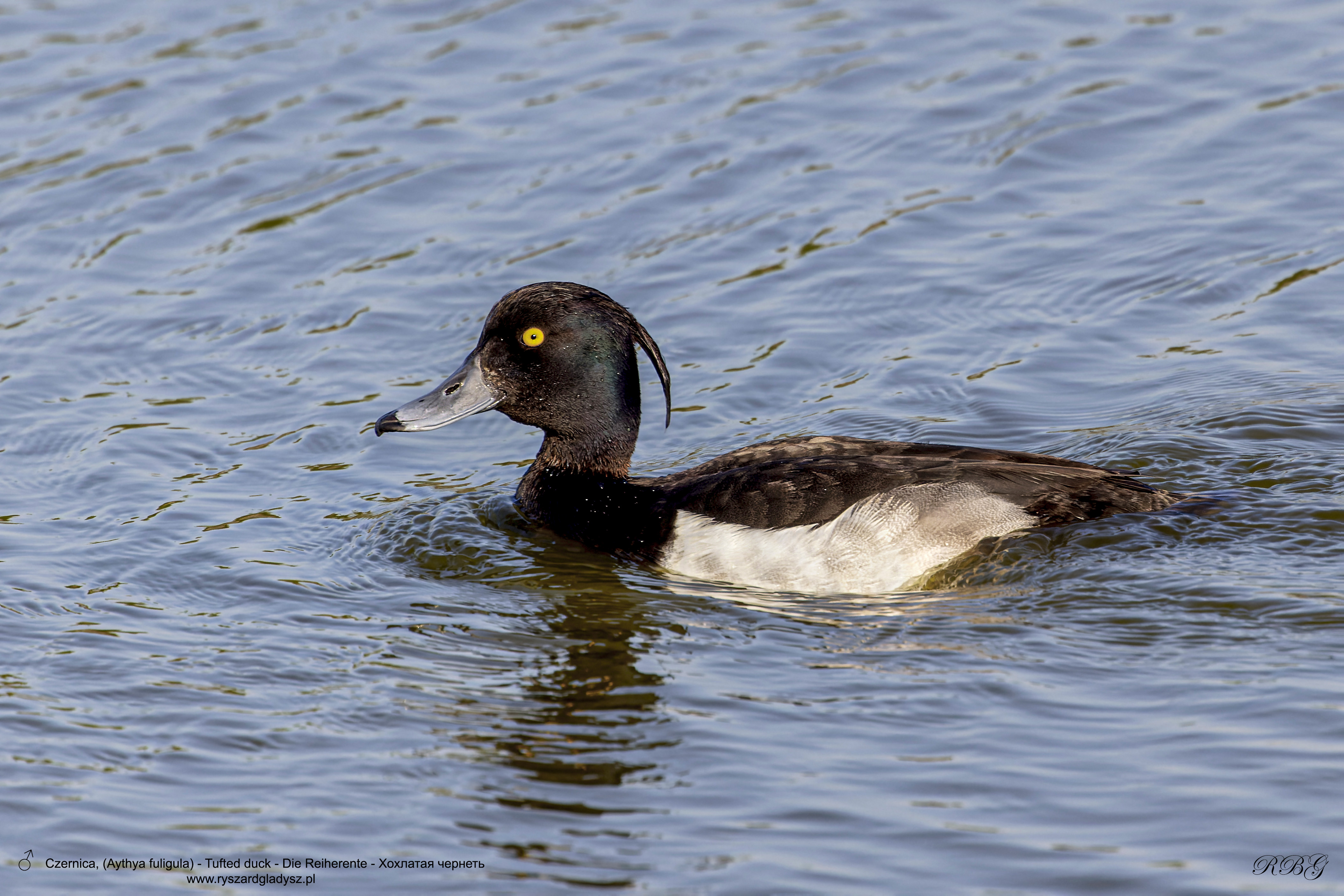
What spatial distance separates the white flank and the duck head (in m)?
0.95

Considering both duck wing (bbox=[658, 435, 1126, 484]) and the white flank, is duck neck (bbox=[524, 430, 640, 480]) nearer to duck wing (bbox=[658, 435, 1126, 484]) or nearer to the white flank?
duck wing (bbox=[658, 435, 1126, 484])

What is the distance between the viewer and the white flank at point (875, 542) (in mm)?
7020

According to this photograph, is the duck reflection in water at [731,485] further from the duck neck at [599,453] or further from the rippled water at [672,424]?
the rippled water at [672,424]

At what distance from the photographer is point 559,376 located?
7766mm

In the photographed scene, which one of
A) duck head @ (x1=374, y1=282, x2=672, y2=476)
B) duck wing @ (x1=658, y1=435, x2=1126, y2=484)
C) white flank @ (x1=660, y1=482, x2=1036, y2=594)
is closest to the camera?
white flank @ (x1=660, y1=482, x2=1036, y2=594)

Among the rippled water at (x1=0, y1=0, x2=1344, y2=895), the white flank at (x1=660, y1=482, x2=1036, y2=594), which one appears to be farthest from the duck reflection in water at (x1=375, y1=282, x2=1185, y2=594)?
the rippled water at (x1=0, y1=0, x2=1344, y2=895)

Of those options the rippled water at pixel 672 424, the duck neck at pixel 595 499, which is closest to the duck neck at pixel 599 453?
the duck neck at pixel 595 499

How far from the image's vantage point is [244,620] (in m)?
6.89

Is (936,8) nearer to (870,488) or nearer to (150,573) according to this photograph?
(870,488)

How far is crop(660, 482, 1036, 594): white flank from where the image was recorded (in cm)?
702

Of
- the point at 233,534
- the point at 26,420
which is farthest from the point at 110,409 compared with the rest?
the point at 233,534

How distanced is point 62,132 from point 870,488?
24.9ft

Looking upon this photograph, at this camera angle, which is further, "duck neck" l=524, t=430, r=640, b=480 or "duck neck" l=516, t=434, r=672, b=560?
"duck neck" l=524, t=430, r=640, b=480

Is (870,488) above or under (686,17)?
under
